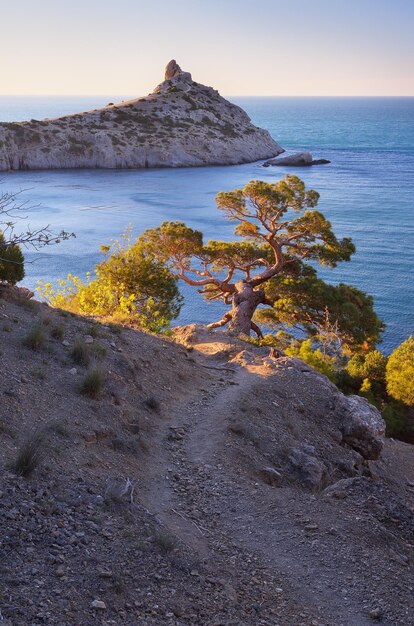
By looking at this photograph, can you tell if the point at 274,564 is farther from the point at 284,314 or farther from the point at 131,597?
the point at 284,314

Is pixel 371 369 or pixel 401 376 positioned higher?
pixel 401 376

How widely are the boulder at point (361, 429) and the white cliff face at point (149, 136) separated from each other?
9001 centimetres

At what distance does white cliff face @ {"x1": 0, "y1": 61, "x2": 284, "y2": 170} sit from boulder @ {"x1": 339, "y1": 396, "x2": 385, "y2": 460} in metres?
90.0

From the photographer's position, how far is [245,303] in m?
33.6

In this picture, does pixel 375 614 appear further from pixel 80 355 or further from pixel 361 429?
pixel 361 429

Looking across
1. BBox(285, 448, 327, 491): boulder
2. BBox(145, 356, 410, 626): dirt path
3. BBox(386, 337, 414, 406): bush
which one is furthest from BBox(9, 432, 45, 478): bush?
BBox(386, 337, 414, 406): bush

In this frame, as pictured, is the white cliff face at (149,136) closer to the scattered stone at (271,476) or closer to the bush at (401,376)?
the bush at (401,376)

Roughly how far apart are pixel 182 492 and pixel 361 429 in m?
7.89

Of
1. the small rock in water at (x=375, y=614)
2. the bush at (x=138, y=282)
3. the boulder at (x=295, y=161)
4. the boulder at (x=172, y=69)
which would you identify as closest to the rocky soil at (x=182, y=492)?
the small rock in water at (x=375, y=614)

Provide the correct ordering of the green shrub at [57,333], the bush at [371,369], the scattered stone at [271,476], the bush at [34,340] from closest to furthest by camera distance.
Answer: the scattered stone at [271,476], the bush at [34,340], the green shrub at [57,333], the bush at [371,369]

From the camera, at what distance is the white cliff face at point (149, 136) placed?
111 m

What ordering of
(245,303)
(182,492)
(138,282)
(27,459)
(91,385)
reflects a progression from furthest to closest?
(245,303)
(138,282)
(91,385)
(182,492)
(27,459)

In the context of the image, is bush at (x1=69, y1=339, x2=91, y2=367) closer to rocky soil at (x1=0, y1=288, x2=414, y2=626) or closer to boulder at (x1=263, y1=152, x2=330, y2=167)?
rocky soil at (x1=0, y1=288, x2=414, y2=626)

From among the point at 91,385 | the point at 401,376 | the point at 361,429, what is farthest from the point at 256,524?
the point at 401,376
